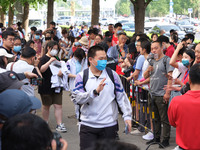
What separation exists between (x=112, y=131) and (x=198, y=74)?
1576 millimetres

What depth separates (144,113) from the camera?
8820mm

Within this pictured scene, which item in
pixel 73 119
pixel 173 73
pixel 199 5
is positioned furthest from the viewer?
pixel 199 5

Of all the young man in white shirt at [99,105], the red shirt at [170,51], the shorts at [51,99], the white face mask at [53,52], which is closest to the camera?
the young man in white shirt at [99,105]

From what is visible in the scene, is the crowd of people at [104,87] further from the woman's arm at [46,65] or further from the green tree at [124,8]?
the green tree at [124,8]

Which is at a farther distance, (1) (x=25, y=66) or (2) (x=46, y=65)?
(2) (x=46, y=65)

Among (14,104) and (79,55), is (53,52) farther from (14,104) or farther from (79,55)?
(14,104)

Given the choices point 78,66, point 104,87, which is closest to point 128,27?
point 78,66

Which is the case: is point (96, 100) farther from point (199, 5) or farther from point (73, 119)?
point (199, 5)

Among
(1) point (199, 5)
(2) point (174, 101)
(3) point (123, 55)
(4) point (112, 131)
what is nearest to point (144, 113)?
(3) point (123, 55)

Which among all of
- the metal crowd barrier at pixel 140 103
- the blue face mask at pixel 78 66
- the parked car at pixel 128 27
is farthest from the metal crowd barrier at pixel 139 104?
the parked car at pixel 128 27

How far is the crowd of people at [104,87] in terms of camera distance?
3659 mm

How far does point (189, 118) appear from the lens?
4.64m

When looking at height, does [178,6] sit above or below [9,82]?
above

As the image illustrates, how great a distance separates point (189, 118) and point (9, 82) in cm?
192
